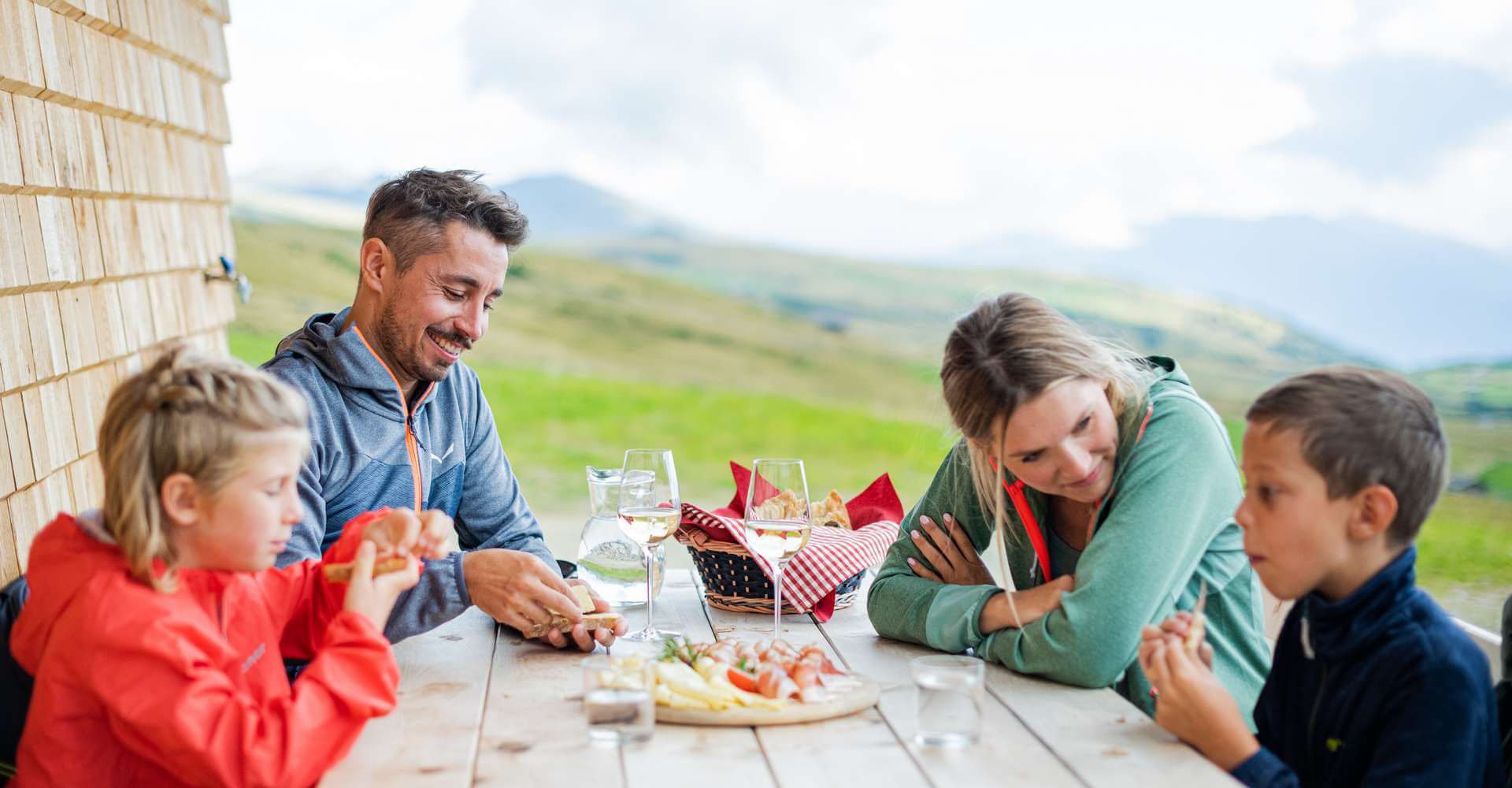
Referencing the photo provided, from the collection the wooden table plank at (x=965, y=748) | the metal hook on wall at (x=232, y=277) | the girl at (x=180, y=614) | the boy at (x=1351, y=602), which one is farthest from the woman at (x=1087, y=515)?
the metal hook on wall at (x=232, y=277)

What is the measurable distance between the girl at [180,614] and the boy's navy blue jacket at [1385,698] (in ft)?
3.47

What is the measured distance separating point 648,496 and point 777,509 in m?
0.21

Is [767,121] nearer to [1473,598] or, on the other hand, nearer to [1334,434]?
[1473,598]

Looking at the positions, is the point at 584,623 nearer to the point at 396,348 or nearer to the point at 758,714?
the point at 758,714

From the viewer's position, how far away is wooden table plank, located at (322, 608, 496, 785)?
1.33 m

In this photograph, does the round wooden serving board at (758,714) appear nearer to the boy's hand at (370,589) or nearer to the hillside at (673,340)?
the boy's hand at (370,589)

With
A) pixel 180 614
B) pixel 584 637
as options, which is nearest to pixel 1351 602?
pixel 584 637

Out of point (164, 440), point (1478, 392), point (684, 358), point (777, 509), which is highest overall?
point (164, 440)

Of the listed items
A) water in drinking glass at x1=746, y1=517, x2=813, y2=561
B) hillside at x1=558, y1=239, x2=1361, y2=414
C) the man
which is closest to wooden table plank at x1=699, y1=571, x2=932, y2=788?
water in drinking glass at x1=746, y1=517, x2=813, y2=561

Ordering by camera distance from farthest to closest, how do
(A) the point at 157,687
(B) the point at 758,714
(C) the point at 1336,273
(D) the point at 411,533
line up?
(C) the point at 1336,273
(D) the point at 411,533
(B) the point at 758,714
(A) the point at 157,687

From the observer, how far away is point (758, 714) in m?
1.48

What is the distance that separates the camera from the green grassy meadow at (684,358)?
42.0ft

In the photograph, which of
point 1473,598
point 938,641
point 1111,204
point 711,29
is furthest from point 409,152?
point 938,641

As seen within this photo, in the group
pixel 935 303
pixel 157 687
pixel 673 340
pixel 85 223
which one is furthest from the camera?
pixel 673 340
